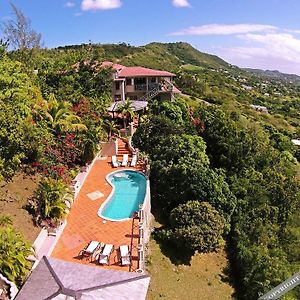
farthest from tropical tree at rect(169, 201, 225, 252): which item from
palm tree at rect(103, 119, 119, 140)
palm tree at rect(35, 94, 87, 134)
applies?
palm tree at rect(103, 119, 119, 140)

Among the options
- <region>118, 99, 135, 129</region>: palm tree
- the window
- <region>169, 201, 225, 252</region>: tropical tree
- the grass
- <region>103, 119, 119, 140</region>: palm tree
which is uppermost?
the window

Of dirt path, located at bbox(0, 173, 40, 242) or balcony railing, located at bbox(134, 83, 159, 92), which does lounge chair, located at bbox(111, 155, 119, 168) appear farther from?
balcony railing, located at bbox(134, 83, 159, 92)

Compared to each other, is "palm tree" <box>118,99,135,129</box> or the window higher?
the window

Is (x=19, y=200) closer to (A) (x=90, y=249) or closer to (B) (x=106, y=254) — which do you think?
(A) (x=90, y=249)

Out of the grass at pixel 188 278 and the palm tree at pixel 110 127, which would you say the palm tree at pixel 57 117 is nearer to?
the palm tree at pixel 110 127

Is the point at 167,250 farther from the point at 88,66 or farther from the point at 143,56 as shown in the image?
the point at 143,56

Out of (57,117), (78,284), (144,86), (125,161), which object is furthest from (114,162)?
(144,86)
